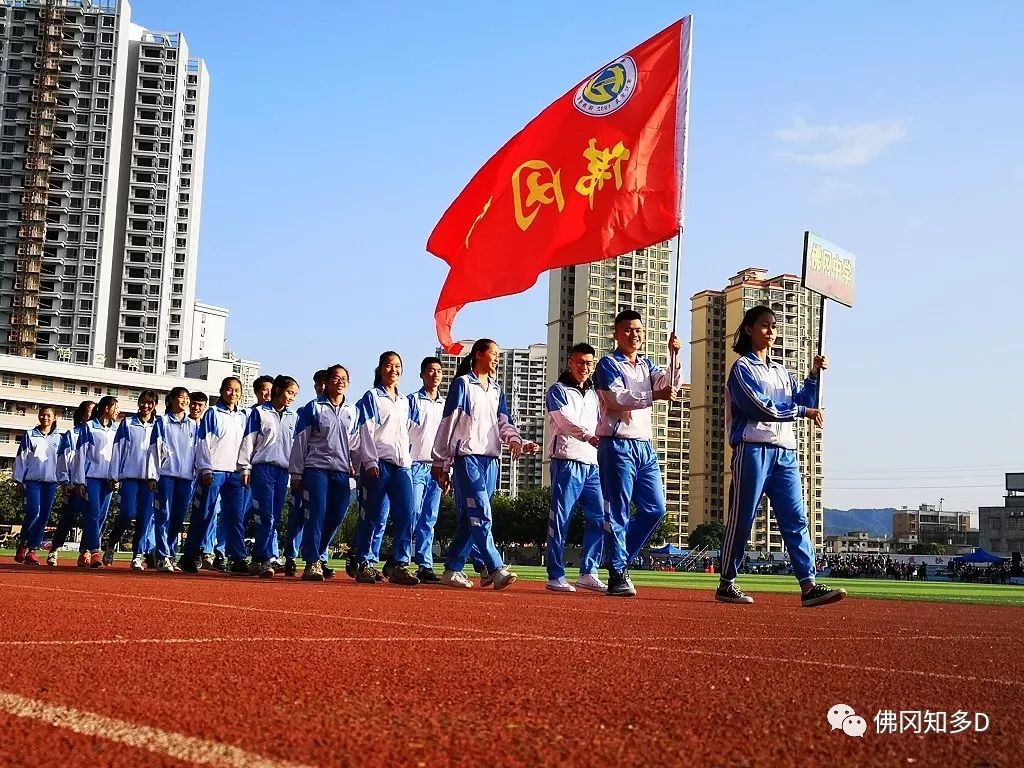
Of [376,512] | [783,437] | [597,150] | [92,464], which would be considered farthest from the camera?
[92,464]

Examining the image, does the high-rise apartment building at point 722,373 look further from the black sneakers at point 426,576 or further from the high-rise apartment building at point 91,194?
the black sneakers at point 426,576

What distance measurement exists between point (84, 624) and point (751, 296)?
128m

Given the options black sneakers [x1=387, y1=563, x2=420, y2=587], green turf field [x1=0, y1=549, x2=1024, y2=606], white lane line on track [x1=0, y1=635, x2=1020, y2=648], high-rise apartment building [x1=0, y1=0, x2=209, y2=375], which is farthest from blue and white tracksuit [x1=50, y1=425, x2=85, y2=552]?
high-rise apartment building [x1=0, y1=0, x2=209, y2=375]

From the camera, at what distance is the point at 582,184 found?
35.6 ft

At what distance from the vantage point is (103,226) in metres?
110

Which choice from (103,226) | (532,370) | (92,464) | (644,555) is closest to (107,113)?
(103,226)

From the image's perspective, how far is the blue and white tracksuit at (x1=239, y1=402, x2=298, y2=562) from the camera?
42.9 feet

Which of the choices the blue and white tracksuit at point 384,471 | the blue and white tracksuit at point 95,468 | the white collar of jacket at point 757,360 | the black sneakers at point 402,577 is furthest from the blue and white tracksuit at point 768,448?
the blue and white tracksuit at point 95,468

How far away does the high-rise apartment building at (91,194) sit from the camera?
354ft

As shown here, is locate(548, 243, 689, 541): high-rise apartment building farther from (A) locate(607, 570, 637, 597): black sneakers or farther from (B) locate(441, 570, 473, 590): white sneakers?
(A) locate(607, 570, 637, 597): black sneakers

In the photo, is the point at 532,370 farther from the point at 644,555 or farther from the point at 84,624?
the point at 84,624

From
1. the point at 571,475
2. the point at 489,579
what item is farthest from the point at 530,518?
the point at 571,475

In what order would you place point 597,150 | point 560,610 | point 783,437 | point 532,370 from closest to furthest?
point 560,610 → point 783,437 → point 597,150 → point 532,370

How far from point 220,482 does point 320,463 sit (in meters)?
2.62
